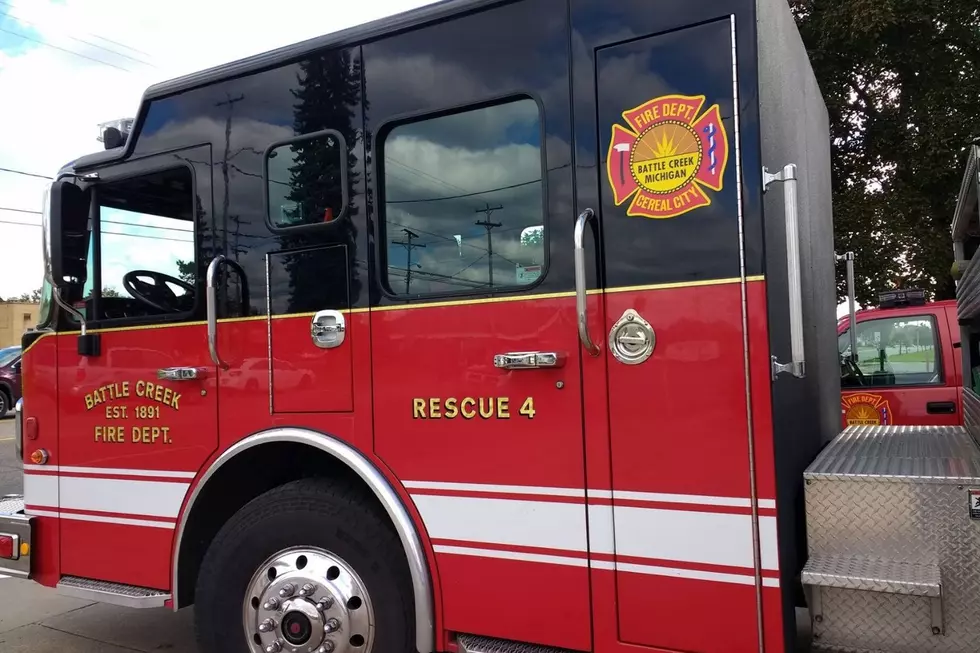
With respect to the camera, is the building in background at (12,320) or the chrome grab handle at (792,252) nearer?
the chrome grab handle at (792,252)

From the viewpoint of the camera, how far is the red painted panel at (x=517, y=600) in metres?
2.63

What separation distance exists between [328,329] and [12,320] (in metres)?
37.1

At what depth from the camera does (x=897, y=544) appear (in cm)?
243

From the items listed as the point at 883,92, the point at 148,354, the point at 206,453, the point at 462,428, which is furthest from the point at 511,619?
the point at 883,92

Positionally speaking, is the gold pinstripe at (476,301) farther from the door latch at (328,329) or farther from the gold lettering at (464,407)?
the gold lettering at (464,407)

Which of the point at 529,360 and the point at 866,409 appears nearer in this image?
the point at 529,360

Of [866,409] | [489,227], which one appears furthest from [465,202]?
[866,409]

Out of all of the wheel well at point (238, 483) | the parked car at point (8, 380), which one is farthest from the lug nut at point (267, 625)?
the parked car at point (8, 380)

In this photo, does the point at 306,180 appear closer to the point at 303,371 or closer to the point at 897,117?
the point at 303,371

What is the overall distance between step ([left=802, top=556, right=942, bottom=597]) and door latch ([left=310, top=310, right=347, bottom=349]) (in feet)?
6.15

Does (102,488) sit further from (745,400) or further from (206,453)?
(745,400)

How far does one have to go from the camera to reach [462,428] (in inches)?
111

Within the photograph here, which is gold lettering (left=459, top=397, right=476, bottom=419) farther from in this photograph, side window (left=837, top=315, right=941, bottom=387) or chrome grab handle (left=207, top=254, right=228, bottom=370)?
side window (left=837, top=315, right=941, bottom=387)

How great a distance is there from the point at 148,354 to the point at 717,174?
104 inches
